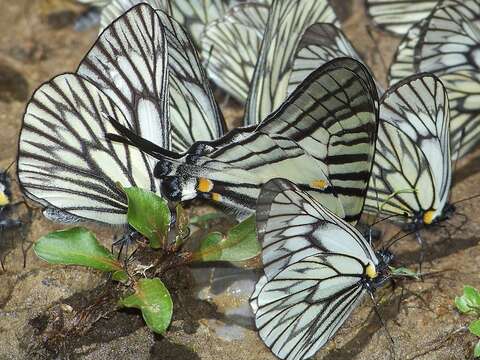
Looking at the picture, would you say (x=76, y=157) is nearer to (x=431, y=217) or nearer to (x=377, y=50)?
(x=431, y=217)

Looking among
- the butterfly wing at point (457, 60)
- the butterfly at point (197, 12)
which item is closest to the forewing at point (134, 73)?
the butterfly at point (197, 12)

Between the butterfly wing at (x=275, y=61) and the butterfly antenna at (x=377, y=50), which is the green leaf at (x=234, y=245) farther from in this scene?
the butterfly antenna at (x=377, y=50)

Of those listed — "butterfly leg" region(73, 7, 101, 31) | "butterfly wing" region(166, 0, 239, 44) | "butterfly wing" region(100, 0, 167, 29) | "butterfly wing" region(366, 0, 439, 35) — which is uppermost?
"butterfly wing" region(100, 0, 167, 29)

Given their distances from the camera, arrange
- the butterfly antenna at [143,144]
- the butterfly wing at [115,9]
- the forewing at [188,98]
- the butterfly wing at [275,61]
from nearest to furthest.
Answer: the butterfly antenna at [143,144] < the forewing at [188,98] < the butterfly wing at [275,61] < the butterfly wing at [115,9]

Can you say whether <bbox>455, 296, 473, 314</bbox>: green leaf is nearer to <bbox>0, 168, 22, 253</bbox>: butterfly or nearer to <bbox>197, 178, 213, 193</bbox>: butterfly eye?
<bbox>197, 178, 213, 193</bbox>: butterfly eye

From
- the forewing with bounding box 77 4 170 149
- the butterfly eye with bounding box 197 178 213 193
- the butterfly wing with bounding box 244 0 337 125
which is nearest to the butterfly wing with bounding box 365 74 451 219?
the butterfly wing with bounding box 244 0 337 125

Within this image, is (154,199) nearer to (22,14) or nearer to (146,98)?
(146,98)
